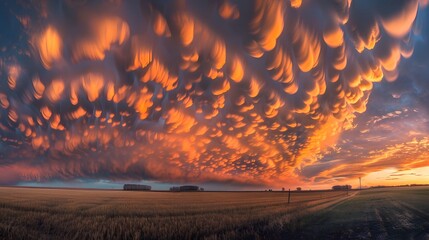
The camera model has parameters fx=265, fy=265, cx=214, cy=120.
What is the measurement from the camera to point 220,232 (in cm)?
1702

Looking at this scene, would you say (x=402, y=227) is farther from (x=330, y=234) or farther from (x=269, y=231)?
(x=269, y=231)

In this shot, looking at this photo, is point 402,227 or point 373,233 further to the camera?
point 402,227

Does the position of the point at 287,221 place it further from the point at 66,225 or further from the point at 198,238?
the point at 66,225

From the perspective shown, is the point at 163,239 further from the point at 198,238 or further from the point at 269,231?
the point at 269,231

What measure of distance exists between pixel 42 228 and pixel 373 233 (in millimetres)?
22116

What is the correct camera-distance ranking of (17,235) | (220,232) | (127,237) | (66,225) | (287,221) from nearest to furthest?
(17,235) < (127,237) < (220,232) < (66,225) < (287,221)

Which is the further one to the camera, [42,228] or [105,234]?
[42,228]

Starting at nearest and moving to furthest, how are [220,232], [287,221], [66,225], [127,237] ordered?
1. [127,237]
2. [220,232]
3. [66,225]
4. [287,221]

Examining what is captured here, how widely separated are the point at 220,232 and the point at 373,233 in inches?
404

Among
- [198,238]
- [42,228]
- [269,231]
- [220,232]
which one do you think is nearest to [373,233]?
[269,231]

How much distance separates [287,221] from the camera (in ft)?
69.8

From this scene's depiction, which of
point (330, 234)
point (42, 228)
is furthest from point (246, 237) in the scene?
point (42, 228)

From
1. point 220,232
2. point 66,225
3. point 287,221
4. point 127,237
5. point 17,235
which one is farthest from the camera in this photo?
point 287,221

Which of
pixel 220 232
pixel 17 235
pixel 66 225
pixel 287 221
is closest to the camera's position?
pixel 17 235
